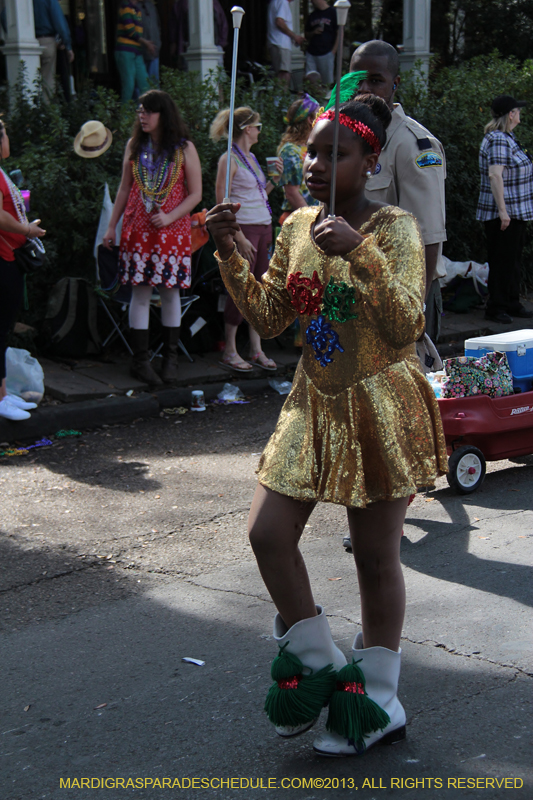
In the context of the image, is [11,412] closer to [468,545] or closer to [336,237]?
[468,545]

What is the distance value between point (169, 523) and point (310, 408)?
2440 millimetres

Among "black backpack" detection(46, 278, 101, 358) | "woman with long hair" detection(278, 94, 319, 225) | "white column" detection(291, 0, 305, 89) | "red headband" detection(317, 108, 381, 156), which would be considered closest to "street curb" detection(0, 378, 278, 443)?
"black backpack" detection(46, 278, 101, 358)

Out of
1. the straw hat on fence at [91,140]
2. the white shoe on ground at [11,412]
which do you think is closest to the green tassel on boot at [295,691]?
the white shoe on ground at [11,412]

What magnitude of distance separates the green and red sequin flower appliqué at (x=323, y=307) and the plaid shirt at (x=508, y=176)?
7.62 metres

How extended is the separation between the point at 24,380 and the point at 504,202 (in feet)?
18.3

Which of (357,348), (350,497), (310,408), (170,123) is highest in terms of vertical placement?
(170,123)

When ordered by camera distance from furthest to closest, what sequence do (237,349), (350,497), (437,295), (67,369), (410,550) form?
(237,349) → (67,369) → (437,295) → (410,550) → (350,497)

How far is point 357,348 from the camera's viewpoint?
8.84 ft

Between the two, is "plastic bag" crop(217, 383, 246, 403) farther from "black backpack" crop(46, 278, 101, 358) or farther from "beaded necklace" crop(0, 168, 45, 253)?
"beaded necklace" crop(0, 168, 45, 253)

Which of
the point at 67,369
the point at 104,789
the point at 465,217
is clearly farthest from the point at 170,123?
the point at 104,789

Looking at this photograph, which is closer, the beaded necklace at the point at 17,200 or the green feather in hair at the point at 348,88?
the green feather in hair at the point at 348,88

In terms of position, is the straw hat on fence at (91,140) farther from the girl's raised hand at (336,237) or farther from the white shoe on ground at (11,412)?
the girl's raised hand at (336,237)

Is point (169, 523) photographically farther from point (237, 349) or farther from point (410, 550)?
point (237, 349)

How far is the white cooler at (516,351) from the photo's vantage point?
5926mm
